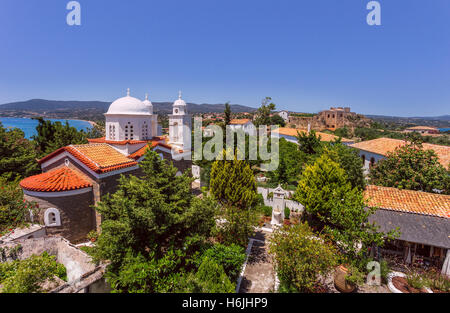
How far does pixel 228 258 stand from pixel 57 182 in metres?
11.2

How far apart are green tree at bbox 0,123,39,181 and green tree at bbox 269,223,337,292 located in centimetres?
2171

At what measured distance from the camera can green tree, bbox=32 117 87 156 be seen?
2581cm

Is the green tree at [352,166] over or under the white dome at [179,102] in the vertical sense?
under

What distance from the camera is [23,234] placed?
11758 millimetres

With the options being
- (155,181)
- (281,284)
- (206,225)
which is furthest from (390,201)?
(155,181)

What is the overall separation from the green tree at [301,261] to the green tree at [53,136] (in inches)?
1060

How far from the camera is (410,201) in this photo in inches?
508

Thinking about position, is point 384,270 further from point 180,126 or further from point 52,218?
point 180,126

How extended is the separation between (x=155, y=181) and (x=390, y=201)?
13542mm

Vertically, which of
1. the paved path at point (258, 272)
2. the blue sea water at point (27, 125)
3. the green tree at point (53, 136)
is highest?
Result: the blue sea water at point (27, 125)

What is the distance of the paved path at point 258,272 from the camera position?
10.2 metres

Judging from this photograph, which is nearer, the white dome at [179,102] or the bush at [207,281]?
the bush at [207,281]

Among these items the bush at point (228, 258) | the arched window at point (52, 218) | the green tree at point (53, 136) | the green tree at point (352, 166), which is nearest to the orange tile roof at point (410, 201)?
the green tree at point (352, 166)

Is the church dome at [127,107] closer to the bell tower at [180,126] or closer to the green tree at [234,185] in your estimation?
the bell tower at [180,126]
